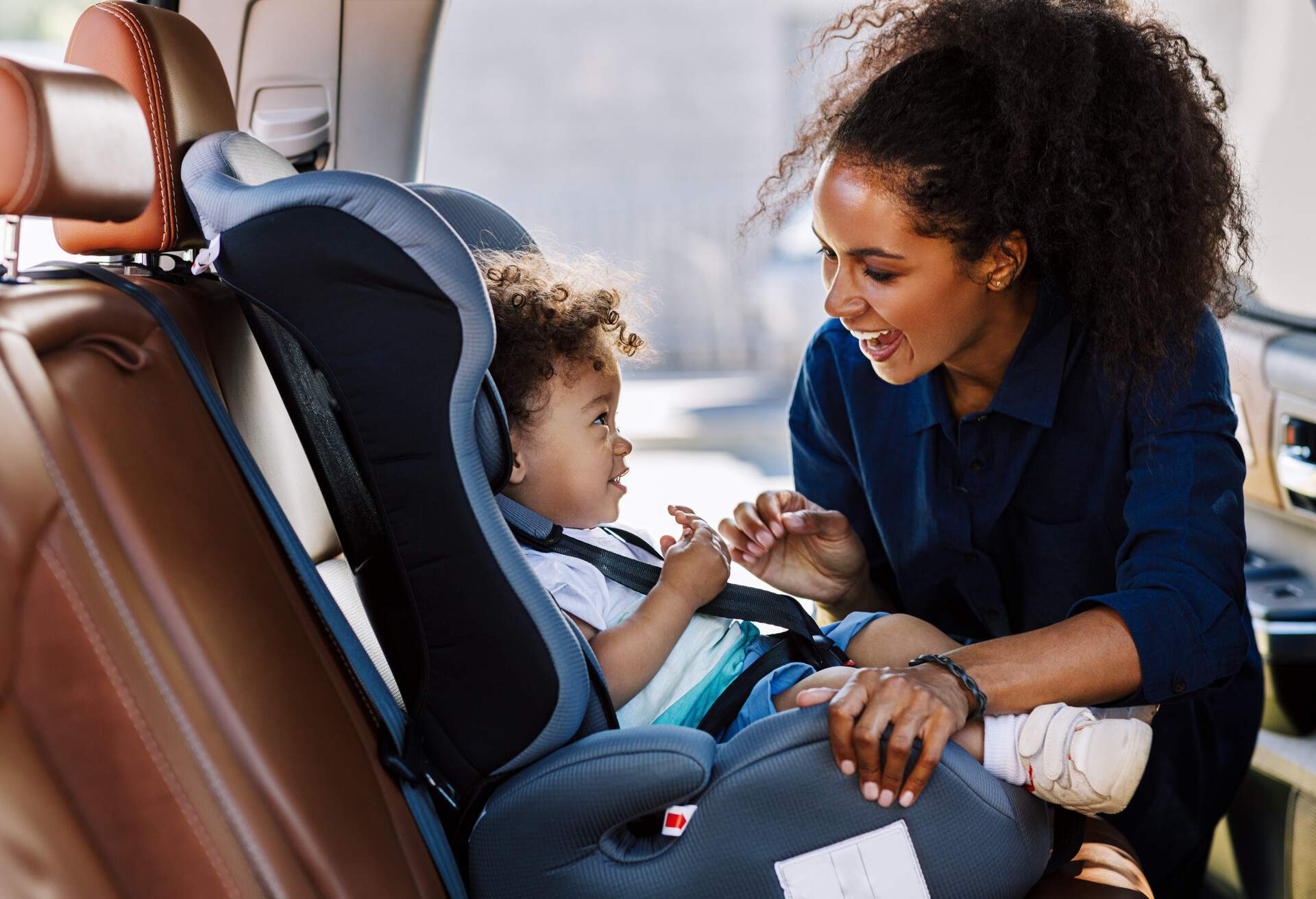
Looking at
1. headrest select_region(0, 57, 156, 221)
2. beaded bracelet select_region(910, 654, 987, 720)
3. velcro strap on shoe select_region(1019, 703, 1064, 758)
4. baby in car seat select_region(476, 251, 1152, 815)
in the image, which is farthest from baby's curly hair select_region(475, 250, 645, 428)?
velcro strap on shoe select_region(1019, 703, 1064, 758)

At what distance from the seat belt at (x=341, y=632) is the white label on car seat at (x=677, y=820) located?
211mm

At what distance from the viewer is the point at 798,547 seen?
176 centimetres

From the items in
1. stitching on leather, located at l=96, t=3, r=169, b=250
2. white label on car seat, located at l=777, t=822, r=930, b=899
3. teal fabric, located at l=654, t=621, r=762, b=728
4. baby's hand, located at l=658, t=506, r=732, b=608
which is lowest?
teal fabric, located at l=654, t=621, r=762, b=728

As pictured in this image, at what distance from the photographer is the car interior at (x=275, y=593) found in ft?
3.02

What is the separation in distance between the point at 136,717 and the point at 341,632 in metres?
0.24

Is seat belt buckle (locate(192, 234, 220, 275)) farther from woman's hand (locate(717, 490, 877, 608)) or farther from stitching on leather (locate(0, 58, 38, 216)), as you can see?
woman's hand (locate(717, 490, 877, 608))

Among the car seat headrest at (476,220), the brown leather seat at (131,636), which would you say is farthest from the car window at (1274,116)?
the brown leather seat at (131,636)

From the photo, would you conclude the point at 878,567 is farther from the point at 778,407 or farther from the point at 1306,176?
the point at 778,407

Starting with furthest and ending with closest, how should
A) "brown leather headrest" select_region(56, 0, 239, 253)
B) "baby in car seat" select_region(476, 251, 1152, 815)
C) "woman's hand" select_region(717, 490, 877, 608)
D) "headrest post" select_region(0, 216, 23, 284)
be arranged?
"woman's hand" select_region(717, 490, 877, 608) → "baby in car seat" select_region(476, 251, 1152, 815) → "brown leather headrest" select_region(56, 0, 239, 253) → "headrest post" select_region(0, 216, 23, 284)

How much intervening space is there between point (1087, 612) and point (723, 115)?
675 cm

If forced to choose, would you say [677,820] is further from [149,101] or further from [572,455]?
[149,101]

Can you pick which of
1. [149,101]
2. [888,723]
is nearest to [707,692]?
[888,723]

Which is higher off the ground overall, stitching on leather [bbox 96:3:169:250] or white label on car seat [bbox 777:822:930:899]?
stitching on leather [bbox 96:3:169:250]

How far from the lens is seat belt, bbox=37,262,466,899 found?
1.09 metres
